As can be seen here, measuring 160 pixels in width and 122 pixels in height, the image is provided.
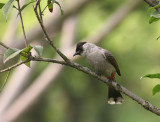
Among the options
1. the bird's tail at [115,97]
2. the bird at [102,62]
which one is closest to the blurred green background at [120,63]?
the bird's tail at [115,97]

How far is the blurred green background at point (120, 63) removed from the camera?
1138cm

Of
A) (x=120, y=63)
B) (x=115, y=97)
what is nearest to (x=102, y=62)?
(x=115, y=97)

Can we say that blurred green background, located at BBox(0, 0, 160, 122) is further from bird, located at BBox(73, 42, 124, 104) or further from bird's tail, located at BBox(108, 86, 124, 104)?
bird, located at BBox(73, 42, 124, 104)

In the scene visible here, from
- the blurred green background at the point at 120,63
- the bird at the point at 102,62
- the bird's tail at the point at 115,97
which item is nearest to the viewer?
the bird at the point at 102,62

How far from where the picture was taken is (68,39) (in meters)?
10.3

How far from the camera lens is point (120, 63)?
37.4 ft

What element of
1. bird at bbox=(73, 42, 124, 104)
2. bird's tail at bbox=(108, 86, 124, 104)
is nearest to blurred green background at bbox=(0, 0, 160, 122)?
bird's tail at bbox=(108, 86, 124, 104)

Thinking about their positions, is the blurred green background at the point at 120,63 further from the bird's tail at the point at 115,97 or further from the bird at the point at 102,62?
the bird at the point at 102,62

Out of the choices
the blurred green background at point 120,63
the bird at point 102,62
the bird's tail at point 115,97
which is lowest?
the bird's tail at point 115,97

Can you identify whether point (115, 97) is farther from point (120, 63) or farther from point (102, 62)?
point (120, 63)

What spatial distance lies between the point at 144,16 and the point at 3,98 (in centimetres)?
436

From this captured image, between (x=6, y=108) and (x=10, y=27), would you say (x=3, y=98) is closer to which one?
(x=6, y=108)

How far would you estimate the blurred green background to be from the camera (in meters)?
11.4

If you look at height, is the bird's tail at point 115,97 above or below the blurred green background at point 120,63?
below
